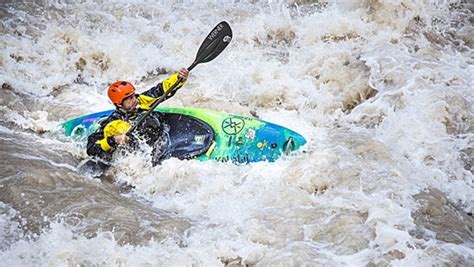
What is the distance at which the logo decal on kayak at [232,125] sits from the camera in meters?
5.17

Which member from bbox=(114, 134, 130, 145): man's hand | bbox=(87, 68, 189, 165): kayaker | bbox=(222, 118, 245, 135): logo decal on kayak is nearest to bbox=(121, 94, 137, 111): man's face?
bbox=(87, 68, 189, 165): kayaker

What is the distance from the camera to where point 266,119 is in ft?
20.8

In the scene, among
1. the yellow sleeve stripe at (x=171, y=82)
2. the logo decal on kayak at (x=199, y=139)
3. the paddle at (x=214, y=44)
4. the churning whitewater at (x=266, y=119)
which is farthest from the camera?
the paddle at (x=214, y=44)

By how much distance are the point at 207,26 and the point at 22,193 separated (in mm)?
5757

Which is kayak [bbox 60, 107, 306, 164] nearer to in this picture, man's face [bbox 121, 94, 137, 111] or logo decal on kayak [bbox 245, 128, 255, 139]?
logo decal on kayak [bbox 245, 128, 255, 139]

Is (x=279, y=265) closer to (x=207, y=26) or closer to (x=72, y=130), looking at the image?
(x=72, y=130)

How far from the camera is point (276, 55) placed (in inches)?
314

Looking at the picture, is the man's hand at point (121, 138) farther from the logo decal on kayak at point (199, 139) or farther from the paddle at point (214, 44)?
the paddle at point (214, 44)

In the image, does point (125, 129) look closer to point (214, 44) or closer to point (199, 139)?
point (199, 139)

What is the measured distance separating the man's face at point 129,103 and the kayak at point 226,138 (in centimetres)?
44

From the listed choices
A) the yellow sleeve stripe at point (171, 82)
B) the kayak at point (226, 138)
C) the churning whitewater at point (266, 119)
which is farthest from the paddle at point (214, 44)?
the churning whitewater at point (266, 119)

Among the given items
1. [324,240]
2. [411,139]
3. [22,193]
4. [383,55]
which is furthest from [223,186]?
[383,55]

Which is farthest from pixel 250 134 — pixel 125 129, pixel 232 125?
pixel 125 129

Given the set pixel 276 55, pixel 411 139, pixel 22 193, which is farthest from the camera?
pixel 276 55
